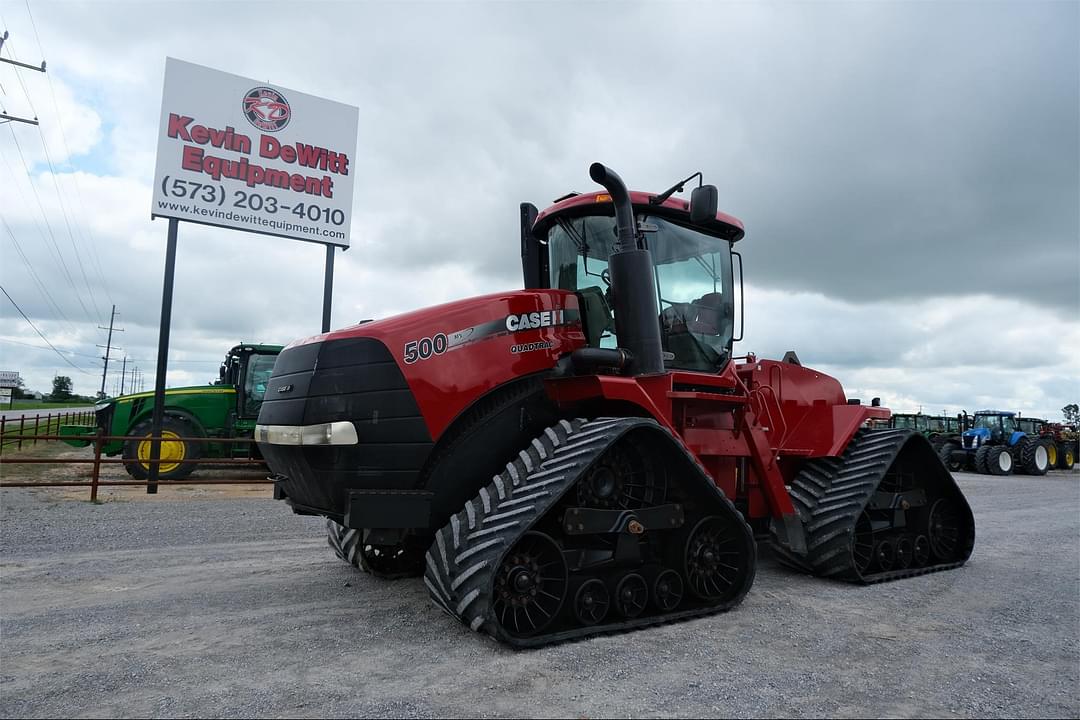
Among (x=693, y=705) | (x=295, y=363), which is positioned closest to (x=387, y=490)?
(x=295, y=363)

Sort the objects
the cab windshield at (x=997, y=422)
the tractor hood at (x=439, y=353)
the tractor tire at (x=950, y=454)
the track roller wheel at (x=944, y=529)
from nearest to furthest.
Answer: the tractor hood at (x=439, y=353)
the track roller wheel at (x=944, y=529)
the tractor tire at (x=950, y=454)
the cab windshield at (x=997, y=422)

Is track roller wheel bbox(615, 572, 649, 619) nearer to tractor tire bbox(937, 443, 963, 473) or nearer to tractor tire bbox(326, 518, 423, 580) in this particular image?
tractor tire bbox(326, 518, 423, 580)

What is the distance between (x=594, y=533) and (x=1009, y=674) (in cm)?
241

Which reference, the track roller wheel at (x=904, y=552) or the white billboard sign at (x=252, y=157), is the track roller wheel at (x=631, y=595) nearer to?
the track roller wheel at (x=904, y=552)

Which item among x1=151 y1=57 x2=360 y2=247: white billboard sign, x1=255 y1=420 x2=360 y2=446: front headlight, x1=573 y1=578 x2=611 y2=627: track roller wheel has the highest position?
x1=151 y1=57 x2=360 y2=247: white billboard sign

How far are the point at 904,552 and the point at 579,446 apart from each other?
4172 millimetres

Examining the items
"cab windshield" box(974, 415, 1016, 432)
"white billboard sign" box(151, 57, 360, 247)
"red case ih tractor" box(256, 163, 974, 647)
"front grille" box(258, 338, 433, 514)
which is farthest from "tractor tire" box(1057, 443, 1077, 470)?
"front grille" box(258, 338, 433, 514)

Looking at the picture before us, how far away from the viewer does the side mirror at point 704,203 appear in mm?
5047

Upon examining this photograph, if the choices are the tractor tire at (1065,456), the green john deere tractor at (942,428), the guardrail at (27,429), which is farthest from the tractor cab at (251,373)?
the tractor tire at (1065,456)

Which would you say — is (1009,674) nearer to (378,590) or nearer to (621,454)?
(621,454)

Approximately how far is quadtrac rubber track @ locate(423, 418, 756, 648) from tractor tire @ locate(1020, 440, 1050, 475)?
2548 centimetres

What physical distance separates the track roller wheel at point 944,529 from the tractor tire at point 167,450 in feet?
43.0

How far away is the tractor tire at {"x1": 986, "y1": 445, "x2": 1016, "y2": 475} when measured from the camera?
23969 millimetres

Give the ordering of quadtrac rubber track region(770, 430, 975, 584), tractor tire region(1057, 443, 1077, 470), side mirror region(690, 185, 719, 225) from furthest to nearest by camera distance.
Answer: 1. tractor tire region(1057, 443, 1077, 470)
2. quadtrac rubber track region(770, 430, 975, 584)
3. side mirror region(690, 185, 719, 225)
